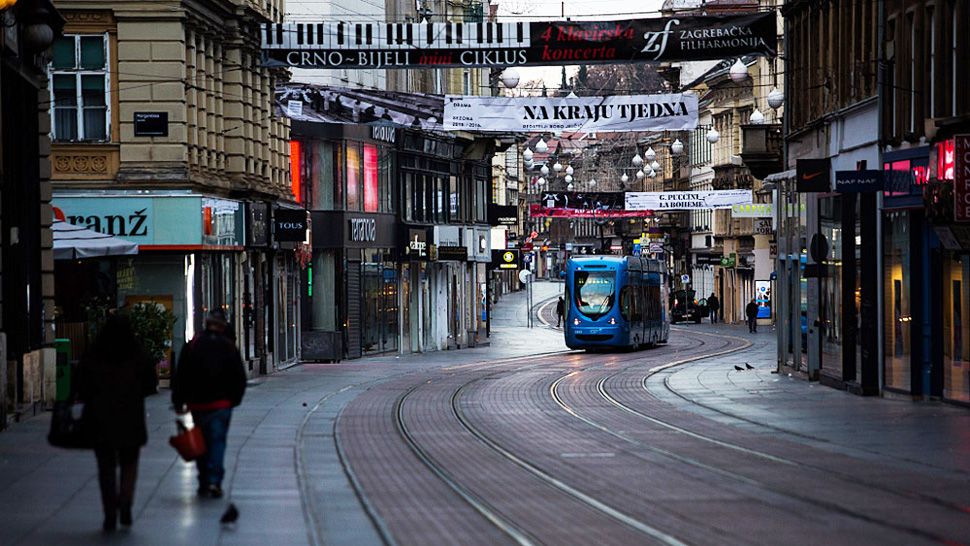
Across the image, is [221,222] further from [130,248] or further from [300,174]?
[300,174]

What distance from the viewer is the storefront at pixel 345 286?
174ft

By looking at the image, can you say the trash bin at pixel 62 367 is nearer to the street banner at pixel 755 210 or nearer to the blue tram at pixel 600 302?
the blue tram at pixel 600 302

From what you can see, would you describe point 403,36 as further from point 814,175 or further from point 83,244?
point 814,175

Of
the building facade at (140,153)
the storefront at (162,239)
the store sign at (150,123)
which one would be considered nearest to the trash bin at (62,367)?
the building facade at (140,153)

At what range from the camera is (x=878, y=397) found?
106 ft

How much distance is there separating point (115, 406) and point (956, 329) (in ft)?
57.3

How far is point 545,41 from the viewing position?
34531 mm

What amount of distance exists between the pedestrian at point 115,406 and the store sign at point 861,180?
18923 millimetres

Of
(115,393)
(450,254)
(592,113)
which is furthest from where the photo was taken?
(450,254)

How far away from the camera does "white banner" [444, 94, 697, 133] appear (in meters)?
38.8

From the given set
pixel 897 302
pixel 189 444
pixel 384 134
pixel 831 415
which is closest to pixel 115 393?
pixel 189 444

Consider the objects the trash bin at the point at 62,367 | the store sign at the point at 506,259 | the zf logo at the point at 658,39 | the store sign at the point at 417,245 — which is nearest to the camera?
the trash bin at the point at 62,367

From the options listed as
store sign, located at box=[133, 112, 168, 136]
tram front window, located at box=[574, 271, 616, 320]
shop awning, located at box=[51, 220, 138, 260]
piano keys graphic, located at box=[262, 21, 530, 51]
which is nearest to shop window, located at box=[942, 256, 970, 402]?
piano keys graphic, located at box=[262, 21, 530, 51]

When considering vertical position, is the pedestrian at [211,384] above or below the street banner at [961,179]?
below
